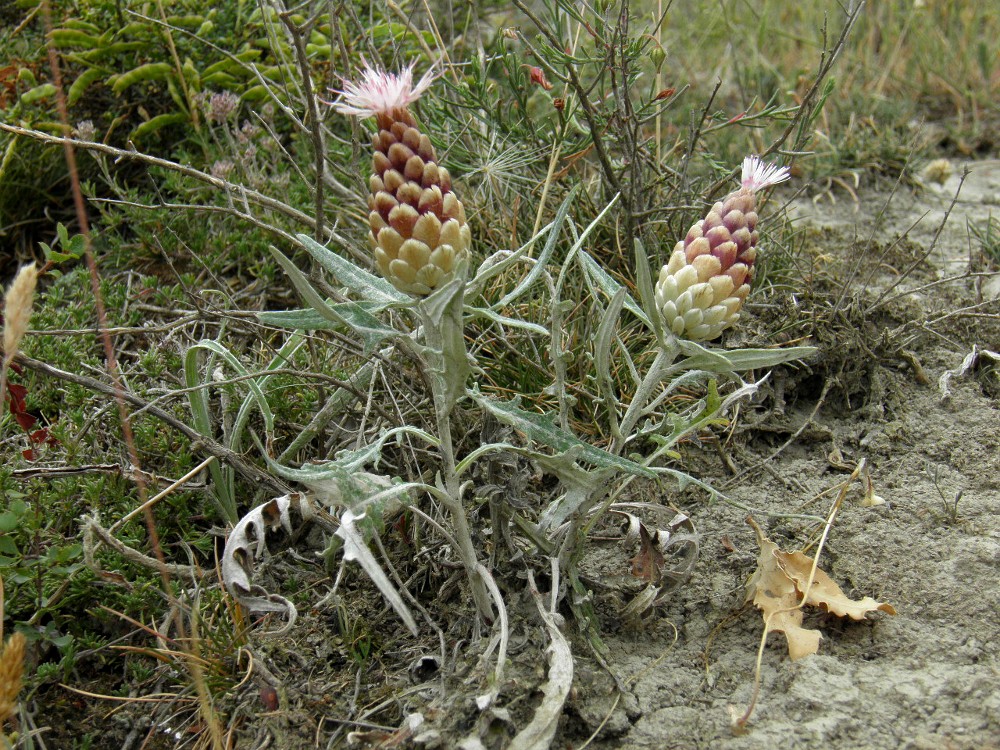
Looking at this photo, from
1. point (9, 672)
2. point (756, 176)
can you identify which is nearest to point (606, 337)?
point (756, 176)

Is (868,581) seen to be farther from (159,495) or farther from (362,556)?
(159,495)

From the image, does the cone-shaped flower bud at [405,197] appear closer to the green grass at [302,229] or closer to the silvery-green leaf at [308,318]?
the silvery-green leaf at [308,318]

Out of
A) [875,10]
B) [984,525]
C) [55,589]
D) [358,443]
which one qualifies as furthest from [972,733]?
[875,10]

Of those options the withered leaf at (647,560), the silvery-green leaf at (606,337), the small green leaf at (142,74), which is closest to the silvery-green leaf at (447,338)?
the silvery-green leaf at (606,337)

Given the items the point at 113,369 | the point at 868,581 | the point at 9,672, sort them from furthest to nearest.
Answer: the point at 113,369
the point at 868,581
the point at 9,672

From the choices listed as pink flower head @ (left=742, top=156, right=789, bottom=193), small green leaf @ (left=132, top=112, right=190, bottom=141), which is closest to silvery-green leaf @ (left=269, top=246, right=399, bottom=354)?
pink flower head @ (left=742, top=156, right=789, bottom=193)

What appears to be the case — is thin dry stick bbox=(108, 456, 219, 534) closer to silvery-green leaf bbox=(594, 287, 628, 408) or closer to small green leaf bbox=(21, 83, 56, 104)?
silvery-green leaf bbox=(594, 287, 628, 408)

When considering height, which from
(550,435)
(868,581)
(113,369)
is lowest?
(868,581)
